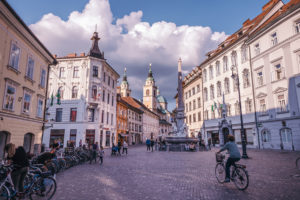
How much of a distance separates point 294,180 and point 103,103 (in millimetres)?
31028

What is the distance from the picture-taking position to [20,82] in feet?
49.8

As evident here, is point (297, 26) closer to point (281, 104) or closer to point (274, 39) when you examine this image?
point (274, 39)

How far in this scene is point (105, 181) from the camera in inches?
315

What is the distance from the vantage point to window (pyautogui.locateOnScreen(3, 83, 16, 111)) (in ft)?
44.9

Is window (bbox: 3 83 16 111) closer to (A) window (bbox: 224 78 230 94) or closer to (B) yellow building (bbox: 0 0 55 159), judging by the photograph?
(B) yellow building (bbox: 0 0 55 159)

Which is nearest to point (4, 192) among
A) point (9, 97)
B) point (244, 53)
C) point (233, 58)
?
point (9, 97)

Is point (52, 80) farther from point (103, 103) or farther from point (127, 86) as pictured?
point (127, 86)

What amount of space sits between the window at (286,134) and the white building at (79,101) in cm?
2548

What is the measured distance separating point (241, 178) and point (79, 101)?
29707mm

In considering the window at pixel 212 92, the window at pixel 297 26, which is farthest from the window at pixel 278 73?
the window at pixel 212 92

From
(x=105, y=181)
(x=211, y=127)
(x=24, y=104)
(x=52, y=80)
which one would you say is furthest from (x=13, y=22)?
(x=211, y=127)

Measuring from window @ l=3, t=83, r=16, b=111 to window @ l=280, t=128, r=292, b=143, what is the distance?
1043 inches

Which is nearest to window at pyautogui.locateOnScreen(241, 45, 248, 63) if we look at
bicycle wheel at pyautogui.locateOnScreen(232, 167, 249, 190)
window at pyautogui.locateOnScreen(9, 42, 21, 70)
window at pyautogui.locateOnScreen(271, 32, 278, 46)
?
window at pyautogui.locateOnScreen(271, 32, 278, 46)

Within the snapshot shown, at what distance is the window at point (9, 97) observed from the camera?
44.9 feet
